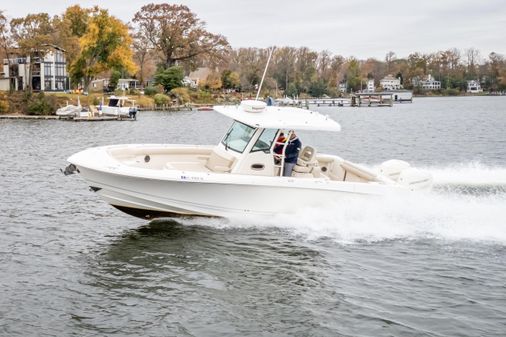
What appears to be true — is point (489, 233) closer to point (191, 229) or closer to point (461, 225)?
point (461, 225)

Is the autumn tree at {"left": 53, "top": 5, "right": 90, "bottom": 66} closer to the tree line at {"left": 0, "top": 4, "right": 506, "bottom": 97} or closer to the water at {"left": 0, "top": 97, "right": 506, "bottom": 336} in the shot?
the tree line at {"left": 0, "top": 4, "right": 506, "bottom": 97}

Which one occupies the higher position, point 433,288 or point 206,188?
point 206,188

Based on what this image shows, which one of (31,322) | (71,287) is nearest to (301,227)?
(71,287)

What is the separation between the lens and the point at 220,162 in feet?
57.3

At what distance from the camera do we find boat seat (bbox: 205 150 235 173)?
1712cm

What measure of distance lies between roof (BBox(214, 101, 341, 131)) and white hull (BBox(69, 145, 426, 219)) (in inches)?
56.1

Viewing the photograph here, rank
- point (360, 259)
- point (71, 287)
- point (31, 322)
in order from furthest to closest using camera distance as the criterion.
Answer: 1. point (360, 259)
2. point (71, 287)
3. point (31, 322)

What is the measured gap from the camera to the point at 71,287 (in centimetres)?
1325

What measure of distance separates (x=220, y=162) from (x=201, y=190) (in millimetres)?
1460

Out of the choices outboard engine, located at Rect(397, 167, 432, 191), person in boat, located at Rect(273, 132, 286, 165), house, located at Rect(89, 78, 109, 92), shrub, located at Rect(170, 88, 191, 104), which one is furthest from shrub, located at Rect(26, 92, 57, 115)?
outboard engine, located at Rect(397, 167, 432, 191)

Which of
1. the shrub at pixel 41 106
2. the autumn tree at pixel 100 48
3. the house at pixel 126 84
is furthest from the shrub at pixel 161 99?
the shrub at pixel 41 106

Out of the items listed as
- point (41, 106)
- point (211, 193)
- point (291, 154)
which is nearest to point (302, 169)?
point (291, 154)

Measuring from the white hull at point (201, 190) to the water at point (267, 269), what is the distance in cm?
37

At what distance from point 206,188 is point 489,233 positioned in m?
7.69
